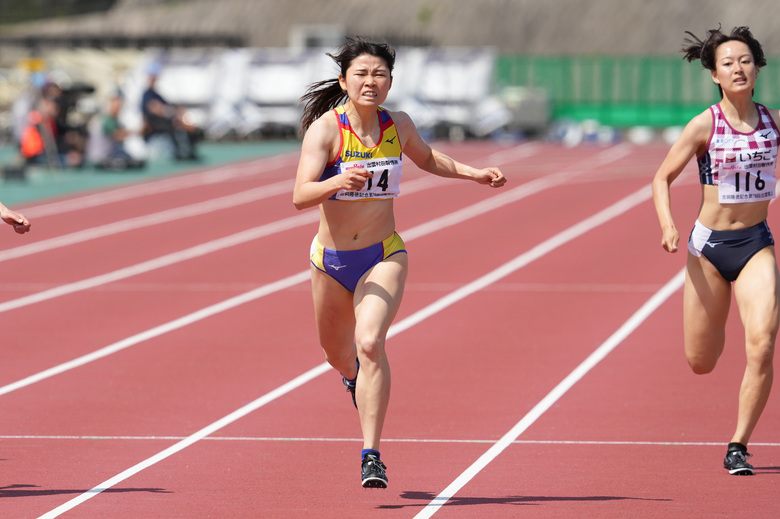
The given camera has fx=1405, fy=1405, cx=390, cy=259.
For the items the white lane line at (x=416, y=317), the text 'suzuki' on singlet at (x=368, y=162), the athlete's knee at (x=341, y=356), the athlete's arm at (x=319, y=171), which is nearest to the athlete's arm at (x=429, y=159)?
the text 'suzuki' on singlet at (x=368, y=162)

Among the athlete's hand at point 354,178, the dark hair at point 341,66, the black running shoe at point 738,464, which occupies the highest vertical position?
the dark hair at point 341,66

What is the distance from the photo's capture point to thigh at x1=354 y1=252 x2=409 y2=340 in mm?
6262

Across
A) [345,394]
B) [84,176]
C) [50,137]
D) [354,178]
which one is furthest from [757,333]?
[50,137]

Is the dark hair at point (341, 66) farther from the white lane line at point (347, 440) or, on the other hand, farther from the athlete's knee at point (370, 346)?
the white lane line at point (347, 440)

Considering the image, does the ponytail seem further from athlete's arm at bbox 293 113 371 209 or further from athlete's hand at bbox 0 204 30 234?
athlete's hand at bbox 0 204 30 234

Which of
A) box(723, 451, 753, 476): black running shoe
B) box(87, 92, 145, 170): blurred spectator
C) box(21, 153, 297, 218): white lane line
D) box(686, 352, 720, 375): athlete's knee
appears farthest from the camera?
box(87, 92, 145, 170): blurred spectator

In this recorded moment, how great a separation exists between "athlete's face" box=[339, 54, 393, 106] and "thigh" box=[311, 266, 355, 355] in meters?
0.85

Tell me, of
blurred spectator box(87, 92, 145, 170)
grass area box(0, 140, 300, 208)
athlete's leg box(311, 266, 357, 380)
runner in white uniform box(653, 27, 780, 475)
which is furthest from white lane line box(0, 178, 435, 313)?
blurred spectator box(87, 92, 145, 170)

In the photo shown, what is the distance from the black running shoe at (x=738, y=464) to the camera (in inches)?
259

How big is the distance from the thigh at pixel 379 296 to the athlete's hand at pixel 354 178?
0.59m

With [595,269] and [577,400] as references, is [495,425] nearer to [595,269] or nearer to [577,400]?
[577,400]

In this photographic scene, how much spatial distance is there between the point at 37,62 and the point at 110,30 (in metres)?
72.2

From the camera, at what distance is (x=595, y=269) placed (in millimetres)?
15617

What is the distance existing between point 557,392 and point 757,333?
8.48 feet
